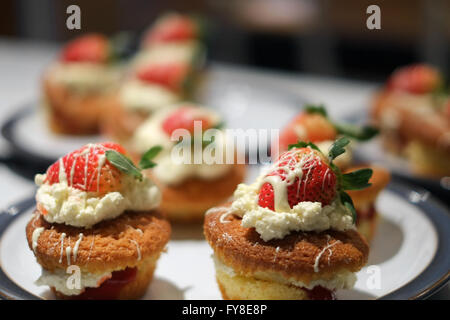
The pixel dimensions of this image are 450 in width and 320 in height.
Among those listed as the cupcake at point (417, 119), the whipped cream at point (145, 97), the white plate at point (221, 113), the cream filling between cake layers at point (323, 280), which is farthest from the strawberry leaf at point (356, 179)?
the whipped cream at point (145, 97)

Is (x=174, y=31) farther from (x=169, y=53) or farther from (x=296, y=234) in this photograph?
(x=296, y=234)

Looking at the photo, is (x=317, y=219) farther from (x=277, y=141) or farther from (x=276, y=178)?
(x=277, y=141)

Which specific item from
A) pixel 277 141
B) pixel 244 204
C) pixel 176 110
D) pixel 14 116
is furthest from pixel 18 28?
pixel 244 204

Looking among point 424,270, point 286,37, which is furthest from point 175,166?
point 286,37

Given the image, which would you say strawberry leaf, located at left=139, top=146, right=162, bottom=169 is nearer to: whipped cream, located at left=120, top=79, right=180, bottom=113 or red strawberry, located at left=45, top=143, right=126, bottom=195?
red strawberry, located at left=45, top=143, right=126, bottom=195

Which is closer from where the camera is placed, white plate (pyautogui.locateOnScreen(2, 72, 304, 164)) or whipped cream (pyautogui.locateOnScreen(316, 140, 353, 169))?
whipped cream (pyautogui.locateOnScreen(316, 140, 353, 169))

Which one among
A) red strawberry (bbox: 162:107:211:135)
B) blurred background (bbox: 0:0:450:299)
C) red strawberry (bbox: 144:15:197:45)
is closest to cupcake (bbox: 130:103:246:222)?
red strawberry (bbox: 162:107:211:135)

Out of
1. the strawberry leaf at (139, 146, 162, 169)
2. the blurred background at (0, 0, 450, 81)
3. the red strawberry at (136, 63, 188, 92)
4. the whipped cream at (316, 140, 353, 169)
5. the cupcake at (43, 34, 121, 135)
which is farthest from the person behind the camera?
the blurred background at (0, 0, 450, 81)
